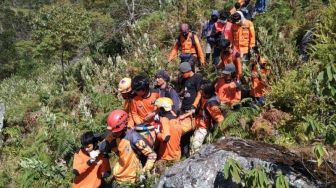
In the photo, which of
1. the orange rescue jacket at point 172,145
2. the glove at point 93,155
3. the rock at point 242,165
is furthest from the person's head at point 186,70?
the rock at point 242,165

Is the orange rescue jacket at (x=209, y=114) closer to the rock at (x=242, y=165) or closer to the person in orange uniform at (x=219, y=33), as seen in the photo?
the rock at (x=242, y=165)

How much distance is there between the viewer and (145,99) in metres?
7.36

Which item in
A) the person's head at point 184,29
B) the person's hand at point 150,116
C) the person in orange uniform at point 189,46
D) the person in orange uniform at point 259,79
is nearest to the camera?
the person's hand at point 150,116

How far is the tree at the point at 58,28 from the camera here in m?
16.7

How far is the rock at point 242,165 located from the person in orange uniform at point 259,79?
120 inches

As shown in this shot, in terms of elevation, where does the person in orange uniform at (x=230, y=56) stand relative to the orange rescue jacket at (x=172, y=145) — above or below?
above

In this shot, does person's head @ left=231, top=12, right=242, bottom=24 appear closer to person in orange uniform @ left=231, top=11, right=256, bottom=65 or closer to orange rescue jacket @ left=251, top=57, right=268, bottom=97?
person in orange uniform @ left=231, top=11, right=256, bottom=65

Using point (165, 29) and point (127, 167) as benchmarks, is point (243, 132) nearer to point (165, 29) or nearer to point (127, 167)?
point (127, 167)

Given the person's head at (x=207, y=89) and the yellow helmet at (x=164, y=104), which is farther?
the person's head at (x=207, y=89)

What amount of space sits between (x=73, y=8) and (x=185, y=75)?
424 inches

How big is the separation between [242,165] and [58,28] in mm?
13209

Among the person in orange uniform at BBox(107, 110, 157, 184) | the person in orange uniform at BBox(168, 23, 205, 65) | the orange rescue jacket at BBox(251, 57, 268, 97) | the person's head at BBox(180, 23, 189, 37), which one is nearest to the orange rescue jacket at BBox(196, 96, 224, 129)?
the orange rescue jacket at BBox(251, 57, 268, 97)

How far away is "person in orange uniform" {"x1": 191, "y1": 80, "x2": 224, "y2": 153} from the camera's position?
738cm

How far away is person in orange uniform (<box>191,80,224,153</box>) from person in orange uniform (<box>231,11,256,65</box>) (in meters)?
1.81
